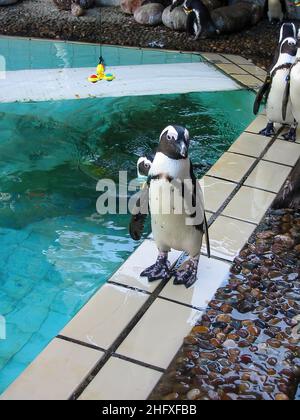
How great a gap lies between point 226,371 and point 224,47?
612 centimetres

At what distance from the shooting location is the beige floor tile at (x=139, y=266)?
3117 millimetres

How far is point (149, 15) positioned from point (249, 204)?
17.6 ft

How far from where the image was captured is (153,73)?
6910 millimetres

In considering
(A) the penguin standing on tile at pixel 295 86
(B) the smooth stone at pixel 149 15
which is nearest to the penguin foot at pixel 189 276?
(A) the penguin standing on tile at pixel 295 86

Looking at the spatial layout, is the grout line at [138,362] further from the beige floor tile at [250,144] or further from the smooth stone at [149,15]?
the smooth stone at [149,15]

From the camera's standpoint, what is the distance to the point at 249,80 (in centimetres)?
660

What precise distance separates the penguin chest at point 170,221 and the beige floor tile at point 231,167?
1395 mm

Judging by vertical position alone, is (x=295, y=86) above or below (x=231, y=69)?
above

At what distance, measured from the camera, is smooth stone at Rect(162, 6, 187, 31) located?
8.20 meters

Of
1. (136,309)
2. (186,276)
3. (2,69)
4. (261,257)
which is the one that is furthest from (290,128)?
(2,69)

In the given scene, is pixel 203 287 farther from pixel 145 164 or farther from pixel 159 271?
pixel 145 164

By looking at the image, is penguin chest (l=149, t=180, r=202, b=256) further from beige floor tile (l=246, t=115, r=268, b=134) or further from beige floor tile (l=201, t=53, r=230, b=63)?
beige floor tile (l=201, t=53, r=230, b=63)

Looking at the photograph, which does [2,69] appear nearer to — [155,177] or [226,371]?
[155,177]

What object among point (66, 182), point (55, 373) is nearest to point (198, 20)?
point (66, 182)
